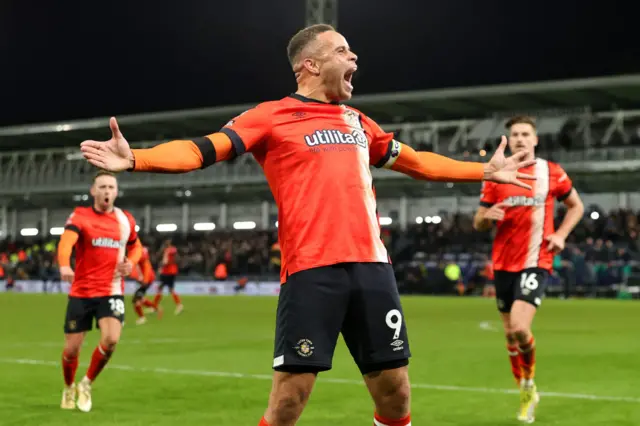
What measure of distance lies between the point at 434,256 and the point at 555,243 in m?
31.0

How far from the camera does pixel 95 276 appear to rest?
9016mm

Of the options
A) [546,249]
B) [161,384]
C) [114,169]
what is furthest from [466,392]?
[114,169]

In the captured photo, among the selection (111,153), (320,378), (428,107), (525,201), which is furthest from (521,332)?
(428,107)

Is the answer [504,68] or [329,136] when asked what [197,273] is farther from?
[329,136]

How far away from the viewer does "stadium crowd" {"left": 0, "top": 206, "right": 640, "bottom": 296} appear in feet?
109

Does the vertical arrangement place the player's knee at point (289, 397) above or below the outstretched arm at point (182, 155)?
below

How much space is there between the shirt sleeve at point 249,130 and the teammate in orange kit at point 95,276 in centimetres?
470

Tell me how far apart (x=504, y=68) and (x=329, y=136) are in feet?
146

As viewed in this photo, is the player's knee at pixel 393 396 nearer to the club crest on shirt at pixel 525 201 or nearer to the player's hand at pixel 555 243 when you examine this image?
the player's hand at pixel 555 243

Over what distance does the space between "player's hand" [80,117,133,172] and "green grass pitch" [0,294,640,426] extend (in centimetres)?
439

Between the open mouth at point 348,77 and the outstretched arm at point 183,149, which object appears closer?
the outstretched arm at point 183,149

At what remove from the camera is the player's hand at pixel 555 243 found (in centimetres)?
795

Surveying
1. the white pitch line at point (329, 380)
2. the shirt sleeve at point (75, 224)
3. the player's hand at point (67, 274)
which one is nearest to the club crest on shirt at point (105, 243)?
the shirt sleeve at point (75, 224)

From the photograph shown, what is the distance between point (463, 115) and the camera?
4847cm
